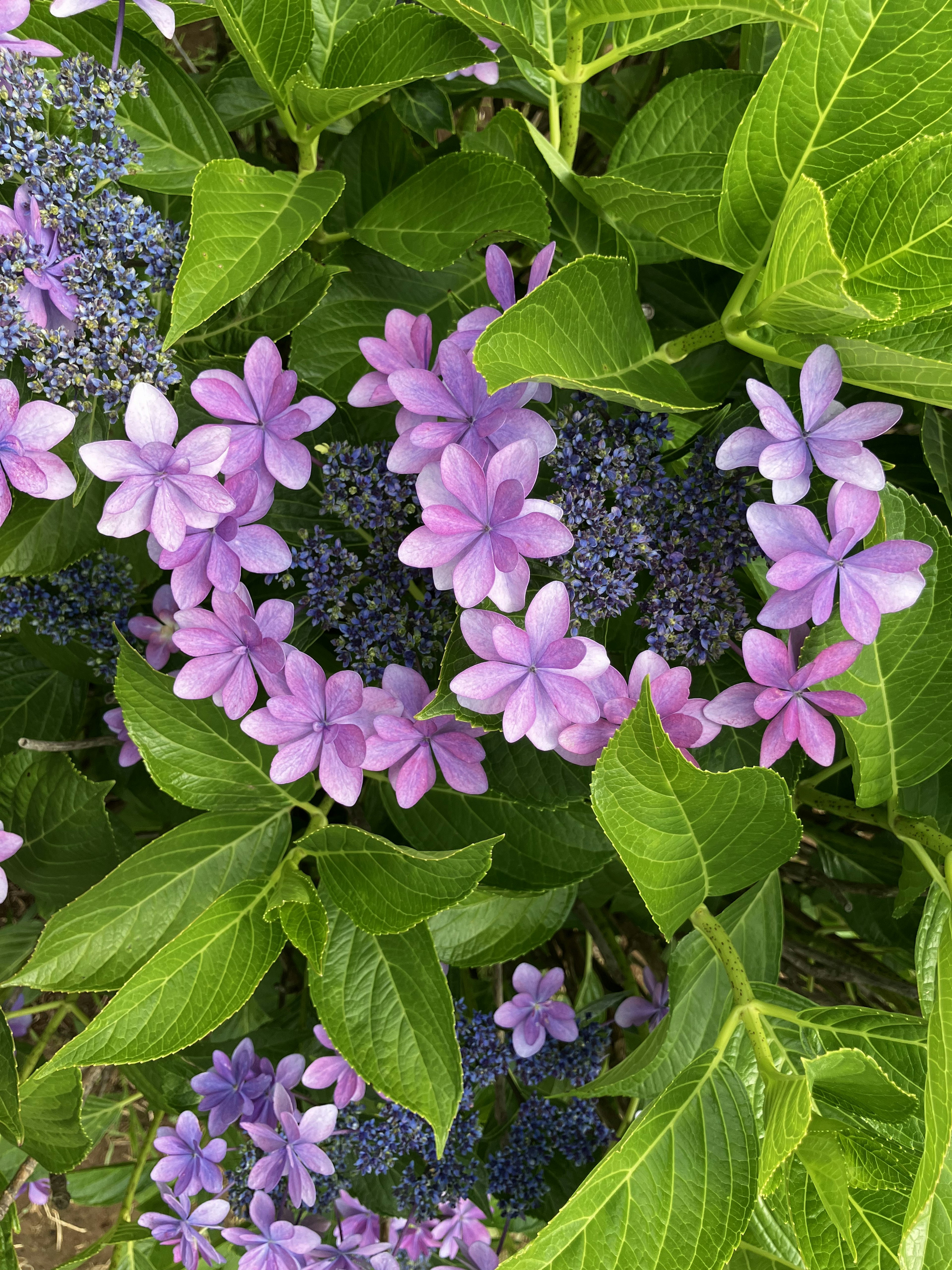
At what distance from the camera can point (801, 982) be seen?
1273 millimetres

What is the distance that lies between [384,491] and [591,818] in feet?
1.00

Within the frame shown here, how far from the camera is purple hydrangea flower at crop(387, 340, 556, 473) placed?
1.82 feet

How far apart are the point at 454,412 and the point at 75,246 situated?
0.25 metres

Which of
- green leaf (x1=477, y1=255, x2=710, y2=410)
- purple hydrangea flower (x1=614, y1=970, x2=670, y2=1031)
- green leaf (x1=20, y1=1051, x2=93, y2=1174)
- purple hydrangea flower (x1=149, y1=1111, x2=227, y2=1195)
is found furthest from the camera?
purple hydrangea flower (x1=614, y1=970, x2=670, y2=1031)

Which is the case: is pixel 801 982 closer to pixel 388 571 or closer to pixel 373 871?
pixel 373 871

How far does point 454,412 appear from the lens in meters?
0.57

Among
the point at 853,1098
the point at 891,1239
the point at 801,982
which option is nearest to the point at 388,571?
the point at 853,1098

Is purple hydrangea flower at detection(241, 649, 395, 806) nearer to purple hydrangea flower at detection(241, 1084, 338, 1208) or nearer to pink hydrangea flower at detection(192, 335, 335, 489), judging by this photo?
pink hydrangea flower at detection(192, 335, 335, 489)

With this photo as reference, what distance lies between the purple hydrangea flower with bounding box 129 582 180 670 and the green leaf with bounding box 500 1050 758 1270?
52 cm

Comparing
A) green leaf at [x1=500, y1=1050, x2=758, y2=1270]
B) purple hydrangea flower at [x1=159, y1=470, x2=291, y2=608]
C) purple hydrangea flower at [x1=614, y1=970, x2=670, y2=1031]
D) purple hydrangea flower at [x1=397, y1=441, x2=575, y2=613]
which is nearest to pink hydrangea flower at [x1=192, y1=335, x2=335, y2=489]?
purple hydrangea flower at [x1=159, y1=470, x2=291, y2=608]

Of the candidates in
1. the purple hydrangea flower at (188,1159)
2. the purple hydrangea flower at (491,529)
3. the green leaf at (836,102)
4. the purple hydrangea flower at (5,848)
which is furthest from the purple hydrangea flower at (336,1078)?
the green leaf at (836,102)

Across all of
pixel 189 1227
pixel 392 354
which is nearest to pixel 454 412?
pixel 392 354

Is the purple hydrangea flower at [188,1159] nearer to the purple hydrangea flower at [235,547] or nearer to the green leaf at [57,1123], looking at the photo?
the green leaf at [57,1123]

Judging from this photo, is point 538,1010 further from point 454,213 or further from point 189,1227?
point 454,213
